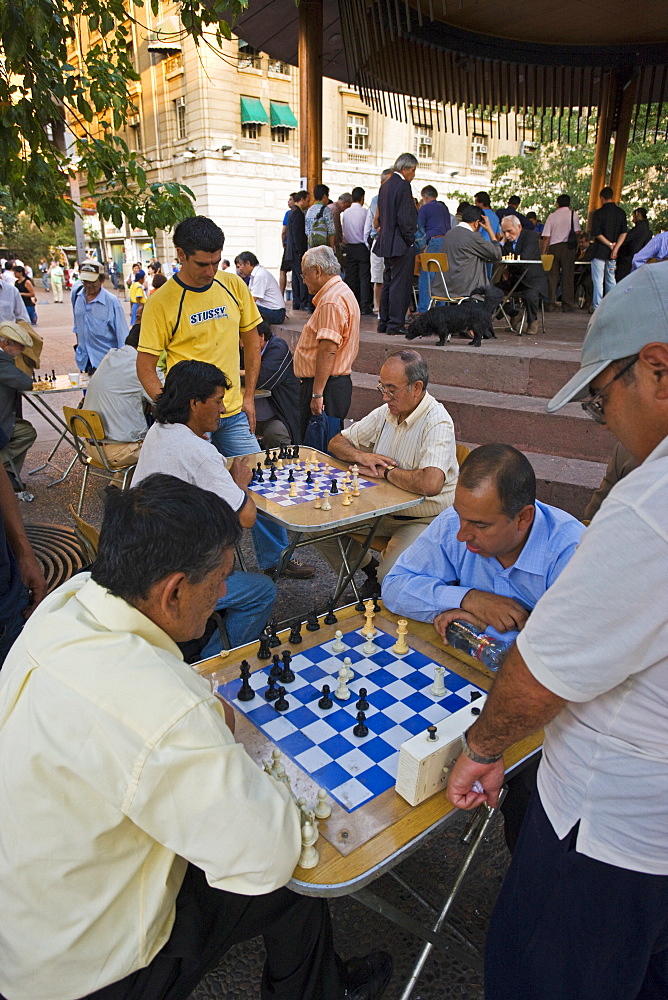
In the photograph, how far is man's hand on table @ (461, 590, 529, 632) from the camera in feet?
6.80

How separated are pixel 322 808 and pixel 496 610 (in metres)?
0.95

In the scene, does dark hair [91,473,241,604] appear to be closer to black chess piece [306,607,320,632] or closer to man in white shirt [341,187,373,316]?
black chess piece [306,607,320,632]

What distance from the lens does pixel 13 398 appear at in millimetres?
5844

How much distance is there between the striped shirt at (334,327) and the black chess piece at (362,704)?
365cm

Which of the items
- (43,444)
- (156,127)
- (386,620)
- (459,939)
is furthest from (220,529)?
(156,127)

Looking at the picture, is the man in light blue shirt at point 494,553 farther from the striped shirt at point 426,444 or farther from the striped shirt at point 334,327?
the striped shirt at point 334,327

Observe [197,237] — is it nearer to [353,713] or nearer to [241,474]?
[241,474]

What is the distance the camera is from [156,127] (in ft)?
98.4

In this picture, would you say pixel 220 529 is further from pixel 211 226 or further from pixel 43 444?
pixel 43 444

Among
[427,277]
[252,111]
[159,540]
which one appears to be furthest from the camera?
[252,111]

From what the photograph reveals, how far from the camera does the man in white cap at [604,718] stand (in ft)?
3.51

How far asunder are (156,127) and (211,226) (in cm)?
3170

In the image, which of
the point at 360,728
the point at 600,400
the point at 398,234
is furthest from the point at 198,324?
the point at 398,234

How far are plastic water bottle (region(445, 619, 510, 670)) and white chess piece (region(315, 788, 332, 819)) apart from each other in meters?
0.74
